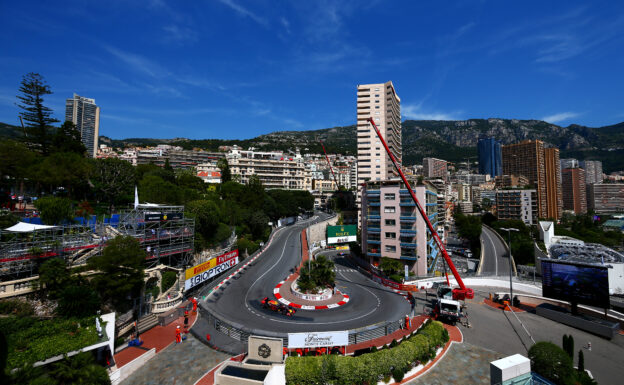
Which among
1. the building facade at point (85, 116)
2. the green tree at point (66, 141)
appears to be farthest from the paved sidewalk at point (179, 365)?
the building facade at point (85, 116)

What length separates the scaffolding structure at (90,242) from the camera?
2342 centimetres

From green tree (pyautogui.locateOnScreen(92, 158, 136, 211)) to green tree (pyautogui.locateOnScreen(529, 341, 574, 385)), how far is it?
54.9 meters

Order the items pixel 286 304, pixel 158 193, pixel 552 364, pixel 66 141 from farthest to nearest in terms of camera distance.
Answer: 1. pixel 66 141
2. pixel 158 193
3. pixel 286 304
4. pixel 552 364

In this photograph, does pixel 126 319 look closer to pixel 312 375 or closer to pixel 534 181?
pixel 312 375

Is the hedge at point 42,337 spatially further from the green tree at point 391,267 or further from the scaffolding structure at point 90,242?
the green tree at point 391,267

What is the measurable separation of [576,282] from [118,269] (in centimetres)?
3997

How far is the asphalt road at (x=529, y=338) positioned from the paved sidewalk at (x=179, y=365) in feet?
65.2

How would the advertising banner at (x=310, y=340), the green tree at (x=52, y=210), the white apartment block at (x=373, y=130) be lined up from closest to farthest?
1. the advertising banner at (x=310, y=340)
2. the green tree at (x=52, y=210)
3. the white apartment block at (x=373, y=130)

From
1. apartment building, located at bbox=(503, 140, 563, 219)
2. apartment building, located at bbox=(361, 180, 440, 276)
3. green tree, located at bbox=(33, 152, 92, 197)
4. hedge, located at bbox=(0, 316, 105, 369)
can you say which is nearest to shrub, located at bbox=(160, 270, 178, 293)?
hedge, located at bbox=(0, 316, 105, 369)

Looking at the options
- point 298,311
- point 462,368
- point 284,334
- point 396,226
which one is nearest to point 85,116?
point 396,226

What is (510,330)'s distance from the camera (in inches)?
969

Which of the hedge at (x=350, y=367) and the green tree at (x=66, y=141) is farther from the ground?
the green tree at (x=66, y=141)

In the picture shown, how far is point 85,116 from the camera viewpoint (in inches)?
7323

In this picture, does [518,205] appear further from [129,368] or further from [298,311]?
[129,368]
